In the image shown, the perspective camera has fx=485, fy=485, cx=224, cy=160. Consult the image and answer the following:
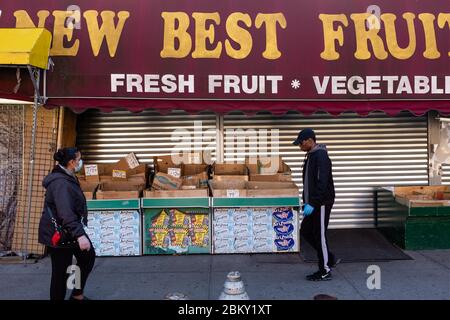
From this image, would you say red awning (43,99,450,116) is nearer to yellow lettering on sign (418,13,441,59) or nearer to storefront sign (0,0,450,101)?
storefront sign (0,0,450,101)

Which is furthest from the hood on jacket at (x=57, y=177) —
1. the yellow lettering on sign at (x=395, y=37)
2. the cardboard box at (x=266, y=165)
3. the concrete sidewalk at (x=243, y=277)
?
the yellow lettering on sign at (x=395, y=37)

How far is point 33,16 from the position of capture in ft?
24.8

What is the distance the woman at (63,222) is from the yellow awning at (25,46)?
2.36 m

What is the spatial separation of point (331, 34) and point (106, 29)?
139 inches

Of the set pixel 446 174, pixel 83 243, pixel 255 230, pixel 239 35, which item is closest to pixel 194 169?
pixel 255 230

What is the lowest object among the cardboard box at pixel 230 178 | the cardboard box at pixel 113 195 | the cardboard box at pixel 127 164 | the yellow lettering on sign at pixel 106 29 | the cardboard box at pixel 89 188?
the cardboard box at pixel 113 195

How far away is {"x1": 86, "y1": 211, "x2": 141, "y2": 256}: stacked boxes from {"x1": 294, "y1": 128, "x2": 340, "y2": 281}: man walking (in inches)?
104

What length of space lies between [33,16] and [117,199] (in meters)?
3.16

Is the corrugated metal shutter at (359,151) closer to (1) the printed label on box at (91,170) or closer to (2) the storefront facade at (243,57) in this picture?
(2) the storefront facade at (243,57)

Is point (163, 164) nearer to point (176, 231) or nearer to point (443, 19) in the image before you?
A: point (176, 231)

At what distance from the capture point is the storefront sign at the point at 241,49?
24.1ft

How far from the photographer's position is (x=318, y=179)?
19.5ft

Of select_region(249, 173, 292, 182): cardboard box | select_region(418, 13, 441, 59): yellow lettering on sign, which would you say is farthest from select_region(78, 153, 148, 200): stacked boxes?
select_region(418, 13, 441, 59): yellow lettering on sign

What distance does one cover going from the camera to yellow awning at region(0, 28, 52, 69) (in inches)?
258
